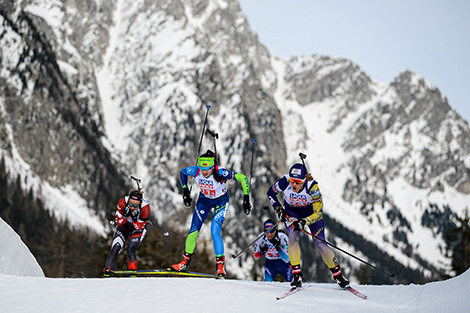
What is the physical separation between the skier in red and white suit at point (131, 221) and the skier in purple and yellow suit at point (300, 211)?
153 inches

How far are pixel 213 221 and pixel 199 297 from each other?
397 cm

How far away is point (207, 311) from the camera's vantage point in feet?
22.4

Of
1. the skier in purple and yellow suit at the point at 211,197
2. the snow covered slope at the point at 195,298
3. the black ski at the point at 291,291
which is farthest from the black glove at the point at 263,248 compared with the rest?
the snow covered slope at the point at 195,298

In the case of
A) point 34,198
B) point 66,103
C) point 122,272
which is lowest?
point 122,272

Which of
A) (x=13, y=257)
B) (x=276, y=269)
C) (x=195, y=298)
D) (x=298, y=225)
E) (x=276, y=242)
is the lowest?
(x=195, y=298)

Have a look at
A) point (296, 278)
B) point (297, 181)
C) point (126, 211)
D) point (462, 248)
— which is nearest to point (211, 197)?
point (126, 211)

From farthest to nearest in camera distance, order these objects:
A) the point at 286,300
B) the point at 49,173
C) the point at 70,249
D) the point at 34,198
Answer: the point at 49,173 → the point at 34,198 → the point at 70,249 → the point at 286,300

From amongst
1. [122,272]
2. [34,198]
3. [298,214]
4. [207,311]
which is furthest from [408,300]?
[34,198]

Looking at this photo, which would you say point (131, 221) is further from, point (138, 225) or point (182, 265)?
point (182, 265)

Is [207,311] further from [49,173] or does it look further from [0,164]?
[49,173]

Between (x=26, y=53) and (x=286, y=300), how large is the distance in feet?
576

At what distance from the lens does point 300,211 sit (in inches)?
404

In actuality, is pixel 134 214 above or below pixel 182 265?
above

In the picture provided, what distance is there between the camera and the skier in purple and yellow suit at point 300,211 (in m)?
9.48
